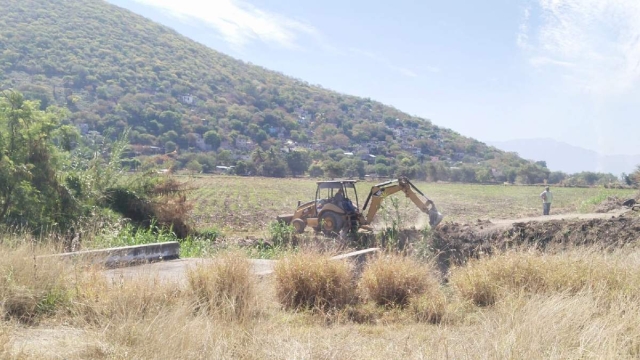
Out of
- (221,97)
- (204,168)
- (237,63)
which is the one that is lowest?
(204,168)

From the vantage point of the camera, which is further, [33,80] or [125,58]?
[125,58]

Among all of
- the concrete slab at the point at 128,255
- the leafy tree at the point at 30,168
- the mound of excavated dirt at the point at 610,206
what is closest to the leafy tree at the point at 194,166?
the mound of excavated dirt at the point at 610,206

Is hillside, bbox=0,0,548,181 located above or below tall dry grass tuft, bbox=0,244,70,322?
above

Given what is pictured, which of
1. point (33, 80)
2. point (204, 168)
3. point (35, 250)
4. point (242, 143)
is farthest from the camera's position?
point (242, 143)

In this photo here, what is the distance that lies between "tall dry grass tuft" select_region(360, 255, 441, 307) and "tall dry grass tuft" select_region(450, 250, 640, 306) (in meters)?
0.61

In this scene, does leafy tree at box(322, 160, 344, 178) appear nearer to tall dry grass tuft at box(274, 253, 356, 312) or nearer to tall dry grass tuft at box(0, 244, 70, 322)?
tall dry grass tuft at box(274, 253, 356, 312)

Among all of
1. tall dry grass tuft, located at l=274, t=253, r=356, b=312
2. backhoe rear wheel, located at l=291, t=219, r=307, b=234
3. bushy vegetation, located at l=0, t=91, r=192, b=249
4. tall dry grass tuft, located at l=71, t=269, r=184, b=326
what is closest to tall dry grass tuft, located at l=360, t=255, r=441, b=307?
tall dry grass tuft, located at l=274, t=253, r=356, b=312

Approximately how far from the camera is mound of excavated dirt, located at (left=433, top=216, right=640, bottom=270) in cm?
1680

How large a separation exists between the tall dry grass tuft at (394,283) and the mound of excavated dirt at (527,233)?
858 cm

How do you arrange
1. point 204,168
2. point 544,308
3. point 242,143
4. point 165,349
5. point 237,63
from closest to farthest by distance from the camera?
point 165,349 < point 544,308 < point 204,168 < point 242,143 < point 237,63

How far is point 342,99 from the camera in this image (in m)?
115

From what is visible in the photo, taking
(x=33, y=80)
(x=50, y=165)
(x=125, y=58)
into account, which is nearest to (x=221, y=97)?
(x=125, y=58)

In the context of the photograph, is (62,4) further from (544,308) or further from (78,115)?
(544,308)

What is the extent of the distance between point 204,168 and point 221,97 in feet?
105
